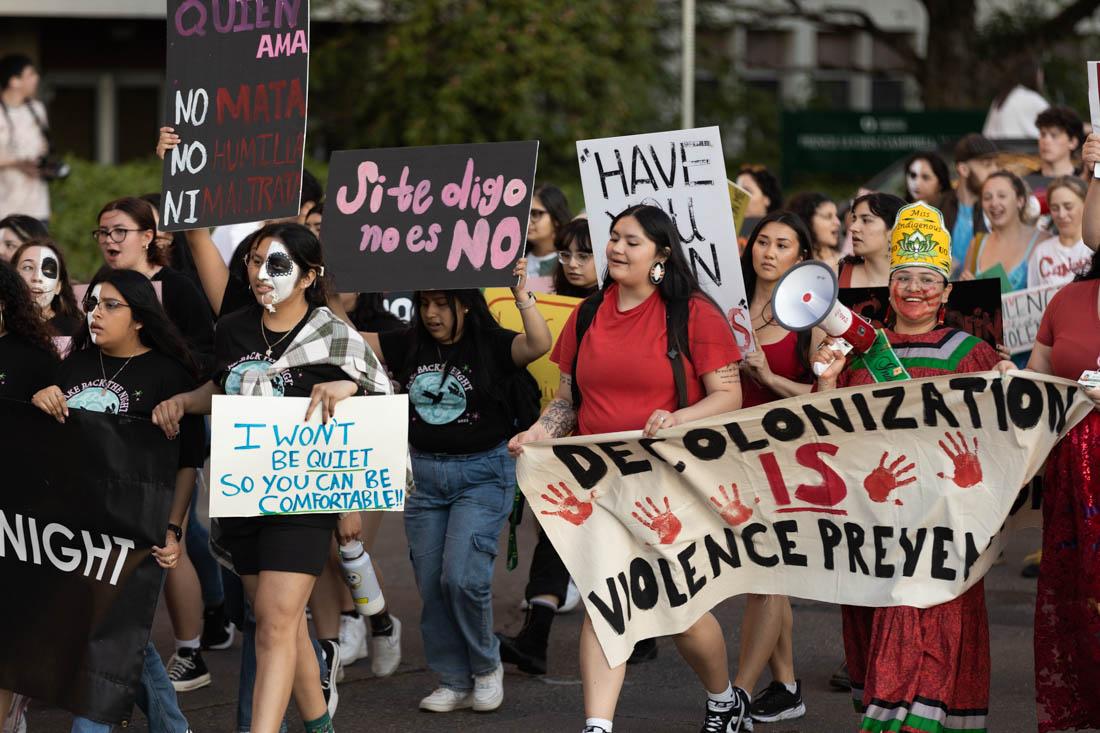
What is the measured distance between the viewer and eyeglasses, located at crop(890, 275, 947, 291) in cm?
580

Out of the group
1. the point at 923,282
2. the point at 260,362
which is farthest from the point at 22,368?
the point at 923,282

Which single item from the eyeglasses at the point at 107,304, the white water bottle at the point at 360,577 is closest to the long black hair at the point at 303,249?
the eyeglasses at the point at 107,304

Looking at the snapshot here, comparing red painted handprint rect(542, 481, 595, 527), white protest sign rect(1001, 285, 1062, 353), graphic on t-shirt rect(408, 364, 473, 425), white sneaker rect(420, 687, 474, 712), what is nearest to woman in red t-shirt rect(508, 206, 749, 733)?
red painted handprint rect(542, 481, 595, 527)

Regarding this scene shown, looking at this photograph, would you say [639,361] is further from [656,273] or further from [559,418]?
[559,418]

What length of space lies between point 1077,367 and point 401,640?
140 inches

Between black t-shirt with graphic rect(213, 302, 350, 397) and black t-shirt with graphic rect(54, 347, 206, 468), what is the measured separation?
0.57 ft

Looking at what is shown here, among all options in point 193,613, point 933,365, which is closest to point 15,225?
point 193,613

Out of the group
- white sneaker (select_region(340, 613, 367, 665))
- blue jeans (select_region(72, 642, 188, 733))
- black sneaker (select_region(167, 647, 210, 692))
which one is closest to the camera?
blue jeans (select_region(72, 642, 188, 733))

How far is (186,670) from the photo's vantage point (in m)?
6.99

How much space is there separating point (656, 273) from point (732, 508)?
0.87 metres

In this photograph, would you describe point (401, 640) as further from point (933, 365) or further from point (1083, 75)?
point (1083, 75)

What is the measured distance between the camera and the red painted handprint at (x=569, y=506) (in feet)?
19.8

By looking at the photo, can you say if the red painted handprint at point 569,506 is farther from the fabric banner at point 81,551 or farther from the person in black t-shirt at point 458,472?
the fabric banner at point 81,551

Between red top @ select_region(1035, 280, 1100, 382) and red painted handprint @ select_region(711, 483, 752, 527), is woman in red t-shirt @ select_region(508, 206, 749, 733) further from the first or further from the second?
red top @ select_region(1035, 280, 1100, 382)
